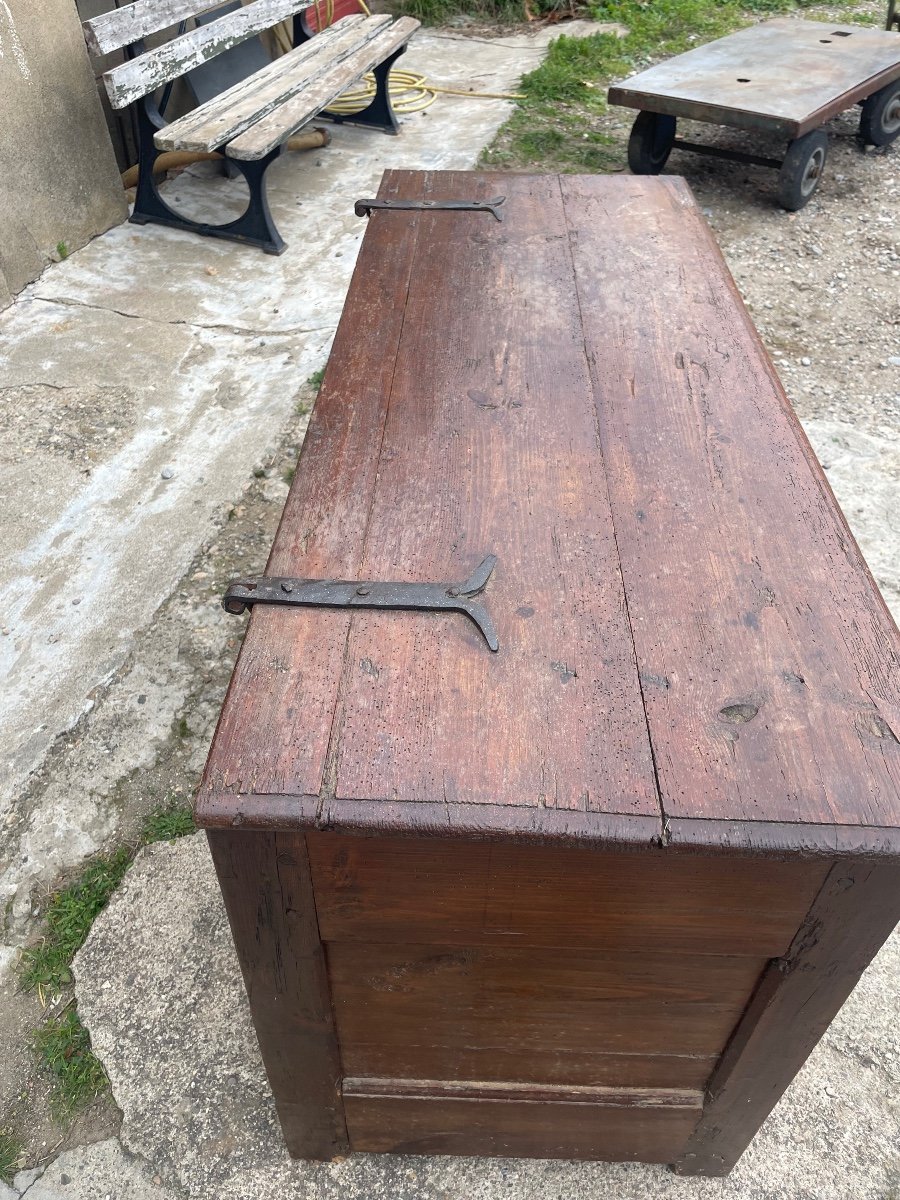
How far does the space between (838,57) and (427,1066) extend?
557 cm

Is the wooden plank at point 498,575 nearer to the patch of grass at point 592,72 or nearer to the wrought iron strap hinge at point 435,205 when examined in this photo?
the wrought iron strap hinge at point 435,205

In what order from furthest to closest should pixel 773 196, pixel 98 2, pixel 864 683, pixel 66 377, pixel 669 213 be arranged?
pixel 773 196, pixel 98 2, pixel 66 377, pixel 669 213, pixel 864 683

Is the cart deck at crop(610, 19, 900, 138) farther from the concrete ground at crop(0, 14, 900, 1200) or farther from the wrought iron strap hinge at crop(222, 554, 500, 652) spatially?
the wrought iron strap hinge at crop(222, 554, 500, 652)

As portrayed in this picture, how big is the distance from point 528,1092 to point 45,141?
3.89 m

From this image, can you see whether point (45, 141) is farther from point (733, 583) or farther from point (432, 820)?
point (432, 820)

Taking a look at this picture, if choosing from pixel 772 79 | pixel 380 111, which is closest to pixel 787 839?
pixel 772 79

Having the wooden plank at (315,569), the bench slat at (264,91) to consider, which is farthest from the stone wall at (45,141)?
the wooden plank at (315,569)

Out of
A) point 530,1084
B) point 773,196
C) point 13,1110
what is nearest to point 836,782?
point 530,1084

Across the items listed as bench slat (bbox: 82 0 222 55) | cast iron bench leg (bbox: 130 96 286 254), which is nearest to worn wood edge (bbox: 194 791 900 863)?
cast iron bench leg (bbox: 130 96 286 254)

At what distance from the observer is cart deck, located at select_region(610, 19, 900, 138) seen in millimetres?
4148

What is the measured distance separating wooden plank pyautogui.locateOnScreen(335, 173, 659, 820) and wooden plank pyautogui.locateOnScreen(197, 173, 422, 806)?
3cm

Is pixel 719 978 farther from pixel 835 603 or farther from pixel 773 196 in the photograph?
pixel 773 196

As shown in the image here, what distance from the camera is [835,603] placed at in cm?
112

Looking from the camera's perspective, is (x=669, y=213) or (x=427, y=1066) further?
(x=669, y=213)
